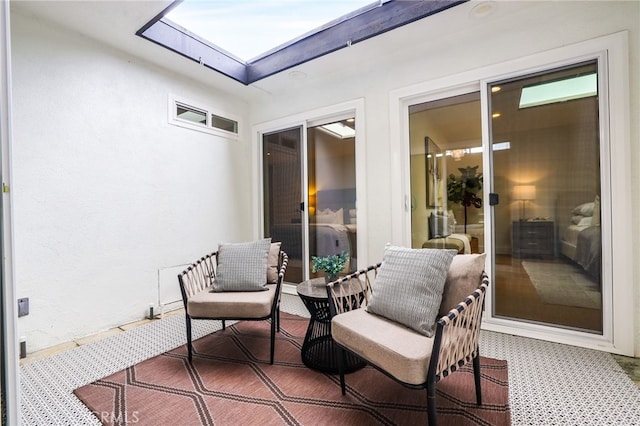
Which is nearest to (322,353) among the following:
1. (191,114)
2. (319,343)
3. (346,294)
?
(319,343)

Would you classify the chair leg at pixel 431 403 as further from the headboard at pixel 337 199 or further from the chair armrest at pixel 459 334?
the headboard at pixel 337 199

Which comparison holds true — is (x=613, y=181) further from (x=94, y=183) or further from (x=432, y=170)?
(x=94, y=183)

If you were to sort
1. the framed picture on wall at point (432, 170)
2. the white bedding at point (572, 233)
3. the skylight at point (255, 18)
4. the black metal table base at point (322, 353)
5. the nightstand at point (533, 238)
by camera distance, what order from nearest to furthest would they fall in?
the black metal table base at point (322, 353)
the white bedding at point (572, 233)
the nightstand at point (533, 238)
the skylight at point (255, 18)
the framed picture on wall at point (432, 170)

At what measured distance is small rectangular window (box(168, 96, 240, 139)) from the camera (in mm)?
3309

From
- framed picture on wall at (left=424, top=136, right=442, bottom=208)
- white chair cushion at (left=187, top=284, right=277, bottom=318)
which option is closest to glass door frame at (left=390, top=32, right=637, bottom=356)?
framed picture on wall at (left=424, top=136, right=442, bottom=208)

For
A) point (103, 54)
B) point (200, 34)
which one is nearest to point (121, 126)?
point (103, 54)

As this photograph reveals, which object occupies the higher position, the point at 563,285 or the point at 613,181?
the point at 613,181

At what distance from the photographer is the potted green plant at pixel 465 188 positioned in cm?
268

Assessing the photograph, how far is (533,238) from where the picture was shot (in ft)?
A: 8.05

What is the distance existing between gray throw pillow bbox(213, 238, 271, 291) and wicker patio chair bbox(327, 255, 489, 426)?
2.50 ft

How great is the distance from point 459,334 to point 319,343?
1.14m

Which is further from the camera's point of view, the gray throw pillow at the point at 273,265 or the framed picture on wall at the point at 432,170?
the framed picture on wall at the point at 432,170

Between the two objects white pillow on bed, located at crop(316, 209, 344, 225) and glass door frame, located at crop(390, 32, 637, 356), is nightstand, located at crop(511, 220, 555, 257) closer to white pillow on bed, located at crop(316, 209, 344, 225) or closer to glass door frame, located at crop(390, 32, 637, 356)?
glass door frame, located at crop(390, 32, 637, 356)

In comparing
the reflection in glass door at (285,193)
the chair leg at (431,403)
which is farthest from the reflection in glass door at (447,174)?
the chair leg at (431,403)
